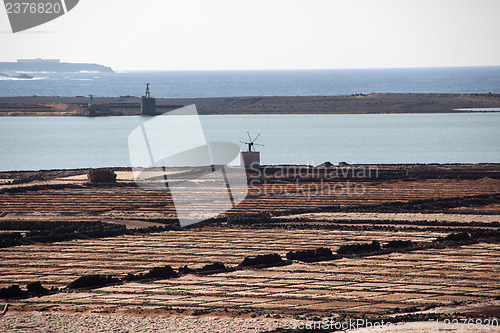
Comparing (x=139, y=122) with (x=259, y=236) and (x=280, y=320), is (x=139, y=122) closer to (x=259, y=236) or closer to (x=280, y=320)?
(x=259, y=236)

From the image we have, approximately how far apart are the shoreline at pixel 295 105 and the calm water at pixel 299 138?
14.9 ft

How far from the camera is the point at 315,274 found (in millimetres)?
20297

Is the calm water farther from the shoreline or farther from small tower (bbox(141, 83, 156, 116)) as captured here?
the shoreline

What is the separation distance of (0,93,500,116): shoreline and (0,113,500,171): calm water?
4.53m

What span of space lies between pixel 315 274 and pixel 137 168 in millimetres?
25888

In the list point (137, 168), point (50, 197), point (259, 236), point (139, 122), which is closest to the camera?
point (259, 236)

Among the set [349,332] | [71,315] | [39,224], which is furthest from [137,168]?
[349,332]

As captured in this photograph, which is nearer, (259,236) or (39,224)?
(259,236)

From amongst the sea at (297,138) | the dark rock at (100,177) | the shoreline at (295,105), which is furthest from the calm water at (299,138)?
the dark rock at (100,177)

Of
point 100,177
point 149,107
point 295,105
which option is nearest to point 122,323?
point 100,177

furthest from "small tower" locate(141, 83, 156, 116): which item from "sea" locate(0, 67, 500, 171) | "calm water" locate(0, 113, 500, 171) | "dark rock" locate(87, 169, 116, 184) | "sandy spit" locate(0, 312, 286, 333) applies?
"sandy spit" locate(0, 312, 286, 333)

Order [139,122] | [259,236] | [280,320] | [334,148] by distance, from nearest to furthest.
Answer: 1. [280,320]
2. [259,236]
3. [334,148]
4. [139,122]

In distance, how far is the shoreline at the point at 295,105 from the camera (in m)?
95.1

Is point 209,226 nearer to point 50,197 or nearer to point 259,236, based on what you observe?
point 259,236
